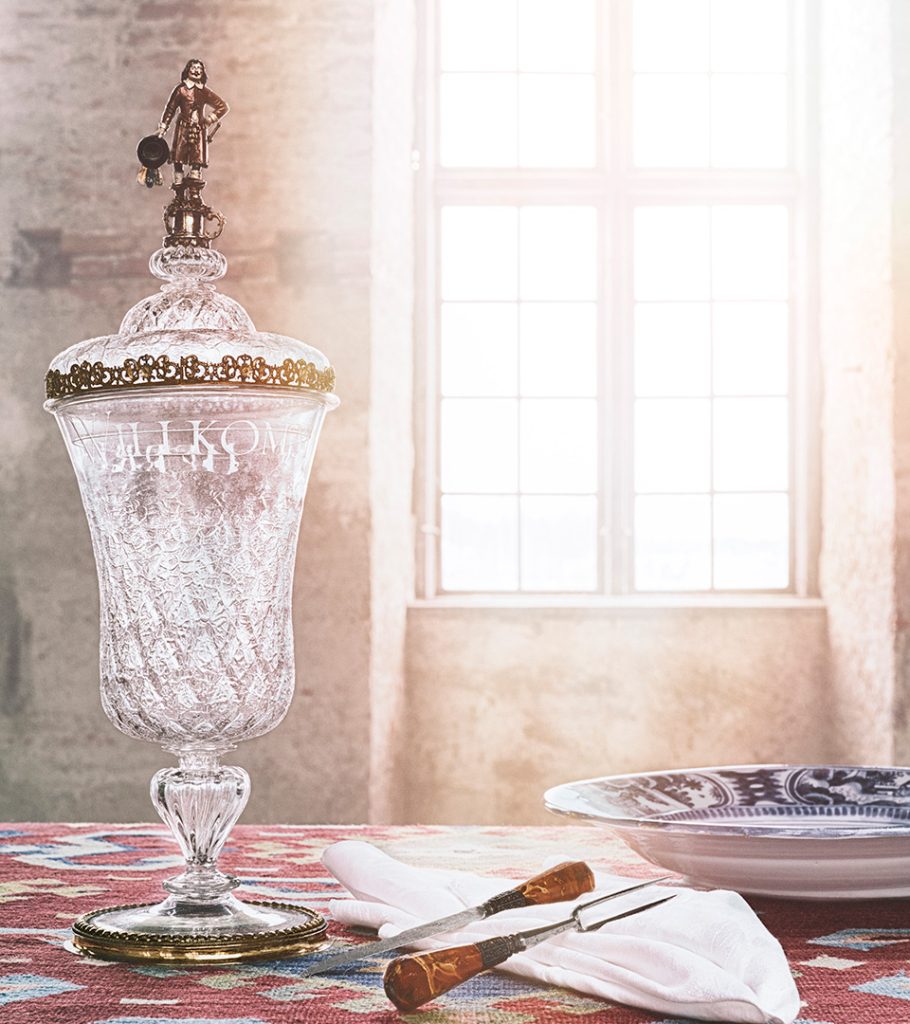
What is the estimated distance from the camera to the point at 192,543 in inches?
33.9

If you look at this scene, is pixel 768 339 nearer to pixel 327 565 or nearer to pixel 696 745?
pixel 696 745

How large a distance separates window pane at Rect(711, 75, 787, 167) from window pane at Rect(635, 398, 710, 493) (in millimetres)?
869

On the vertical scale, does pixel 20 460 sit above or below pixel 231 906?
above

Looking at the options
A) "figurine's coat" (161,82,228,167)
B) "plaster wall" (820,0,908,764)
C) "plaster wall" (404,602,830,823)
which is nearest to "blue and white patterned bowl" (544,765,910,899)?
"figurine's coat" (161,82,228,167)

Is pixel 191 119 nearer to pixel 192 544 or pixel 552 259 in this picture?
pixel 192 544

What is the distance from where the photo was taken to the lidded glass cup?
0.84m

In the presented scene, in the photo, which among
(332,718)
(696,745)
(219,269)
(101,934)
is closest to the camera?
(101,934)

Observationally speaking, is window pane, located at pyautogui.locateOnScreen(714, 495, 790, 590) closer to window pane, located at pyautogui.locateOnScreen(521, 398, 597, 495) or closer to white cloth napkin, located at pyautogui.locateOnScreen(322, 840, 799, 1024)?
window pane, located at pyautogui.locateOnScreen(521, 398, 597, 495)

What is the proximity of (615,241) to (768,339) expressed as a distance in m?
0.62

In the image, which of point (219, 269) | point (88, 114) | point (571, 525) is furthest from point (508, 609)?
point (219, 269)

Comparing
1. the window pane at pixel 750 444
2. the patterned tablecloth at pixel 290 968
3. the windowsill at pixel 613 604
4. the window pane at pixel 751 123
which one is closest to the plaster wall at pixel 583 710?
the windowsill at pixel 613 604

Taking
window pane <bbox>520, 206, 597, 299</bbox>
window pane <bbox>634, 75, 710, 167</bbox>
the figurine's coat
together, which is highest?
window pane <bbox>634, 75, 710, 167</bbox>

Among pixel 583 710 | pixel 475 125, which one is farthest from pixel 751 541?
pixel 475 125

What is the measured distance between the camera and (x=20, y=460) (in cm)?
401
